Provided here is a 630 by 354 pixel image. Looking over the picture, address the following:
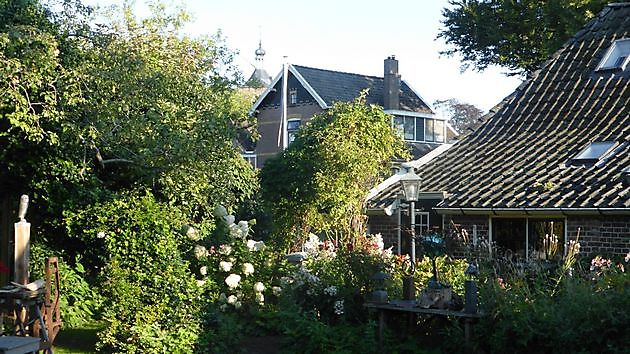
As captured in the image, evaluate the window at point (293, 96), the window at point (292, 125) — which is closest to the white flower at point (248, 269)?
the window at point (292, 125)

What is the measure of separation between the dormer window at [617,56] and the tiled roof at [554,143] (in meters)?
0.14

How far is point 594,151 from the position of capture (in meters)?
16.8

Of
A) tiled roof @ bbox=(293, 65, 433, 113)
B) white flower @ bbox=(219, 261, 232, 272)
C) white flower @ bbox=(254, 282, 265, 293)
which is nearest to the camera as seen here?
white flower @ bbox=(254, 282, 265, 293)

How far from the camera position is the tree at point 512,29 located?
24281mm

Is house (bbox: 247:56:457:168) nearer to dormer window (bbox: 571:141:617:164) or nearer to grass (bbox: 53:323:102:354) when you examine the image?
dormer window (bbox: 571:141:617:164)

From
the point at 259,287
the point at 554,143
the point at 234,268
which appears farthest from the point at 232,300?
the point at 554,143

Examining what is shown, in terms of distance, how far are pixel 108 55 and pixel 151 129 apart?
1.56m

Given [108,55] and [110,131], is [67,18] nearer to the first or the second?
[108,55]

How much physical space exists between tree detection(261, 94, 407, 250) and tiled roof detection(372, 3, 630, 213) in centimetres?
82

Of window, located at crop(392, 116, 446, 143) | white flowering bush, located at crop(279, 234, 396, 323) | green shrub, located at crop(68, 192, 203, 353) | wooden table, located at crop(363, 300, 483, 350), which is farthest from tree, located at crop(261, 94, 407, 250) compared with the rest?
window, located at crop(392, 116, 446, 143)

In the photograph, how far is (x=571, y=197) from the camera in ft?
51.6

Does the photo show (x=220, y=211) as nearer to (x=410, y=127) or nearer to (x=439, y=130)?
(x=410, y=127)

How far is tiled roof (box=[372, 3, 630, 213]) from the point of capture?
16.0 metres

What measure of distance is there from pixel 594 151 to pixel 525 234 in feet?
6.89
